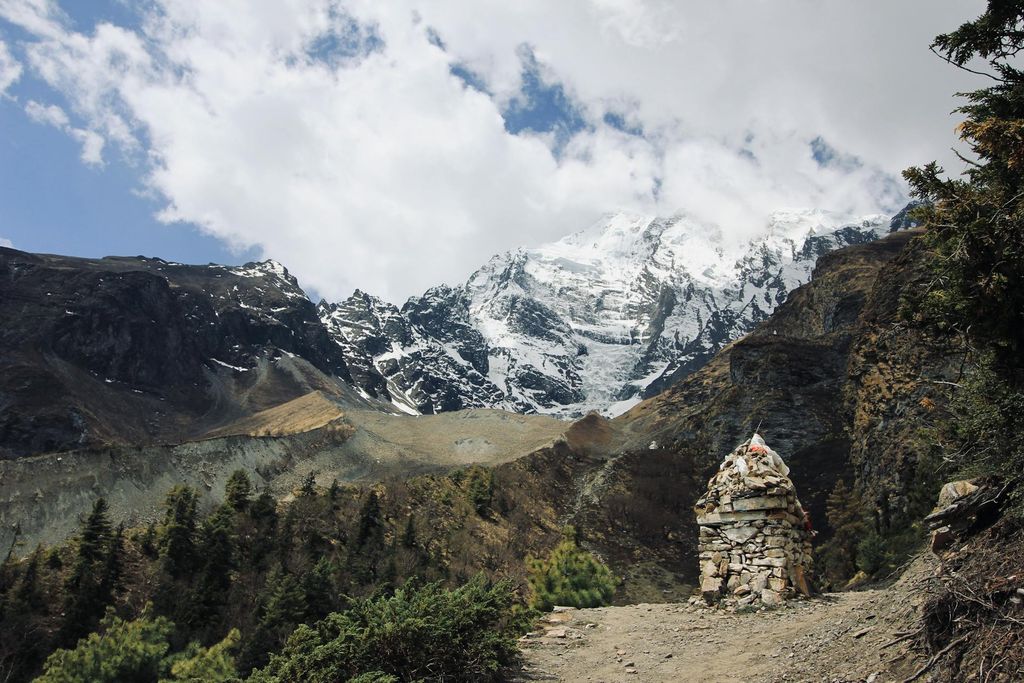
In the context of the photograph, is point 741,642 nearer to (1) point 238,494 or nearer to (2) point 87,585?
(2) point 87,585

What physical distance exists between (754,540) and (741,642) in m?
2.69

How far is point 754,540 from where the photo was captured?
11.4 metres

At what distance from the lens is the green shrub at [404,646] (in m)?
7.48

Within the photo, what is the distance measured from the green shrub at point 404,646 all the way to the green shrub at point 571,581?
8.98 metres

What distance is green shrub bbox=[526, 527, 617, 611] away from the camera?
695 inches

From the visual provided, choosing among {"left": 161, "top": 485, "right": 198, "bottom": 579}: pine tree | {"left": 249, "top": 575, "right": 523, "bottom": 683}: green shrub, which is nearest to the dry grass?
{"left": 161, "top": 485, "right": 198, "bottom": 579}: pine tree

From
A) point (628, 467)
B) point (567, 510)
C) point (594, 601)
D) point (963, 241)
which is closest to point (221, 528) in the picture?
point (594, 601)

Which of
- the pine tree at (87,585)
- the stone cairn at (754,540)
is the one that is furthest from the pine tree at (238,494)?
the stone cairn at (754,540)

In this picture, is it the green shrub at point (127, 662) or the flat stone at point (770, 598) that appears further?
the green shrub at point (127, 662)

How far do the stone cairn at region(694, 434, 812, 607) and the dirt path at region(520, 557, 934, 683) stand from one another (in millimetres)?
436

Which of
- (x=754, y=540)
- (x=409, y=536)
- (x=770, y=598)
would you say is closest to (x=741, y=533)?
(x=754, y=540)

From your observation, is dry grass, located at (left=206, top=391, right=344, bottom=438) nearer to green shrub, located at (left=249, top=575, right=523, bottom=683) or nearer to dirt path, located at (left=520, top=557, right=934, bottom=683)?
dirt path, located at (left=520, top=557, right=934, bottom=683)

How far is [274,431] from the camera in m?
102

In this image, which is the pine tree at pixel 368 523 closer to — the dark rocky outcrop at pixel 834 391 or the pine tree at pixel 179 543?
the pine tree at pixel 179 543
